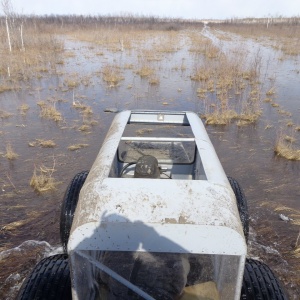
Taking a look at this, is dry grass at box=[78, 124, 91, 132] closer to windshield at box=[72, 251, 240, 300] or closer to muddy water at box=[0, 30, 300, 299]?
muddy water at box=[0, 30, 300, 299]

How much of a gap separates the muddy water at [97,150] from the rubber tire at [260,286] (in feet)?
4.58

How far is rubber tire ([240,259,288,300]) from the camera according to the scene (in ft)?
7.81

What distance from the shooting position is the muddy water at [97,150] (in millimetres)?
4410

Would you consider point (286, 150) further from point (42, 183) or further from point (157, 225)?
point (157, 225)

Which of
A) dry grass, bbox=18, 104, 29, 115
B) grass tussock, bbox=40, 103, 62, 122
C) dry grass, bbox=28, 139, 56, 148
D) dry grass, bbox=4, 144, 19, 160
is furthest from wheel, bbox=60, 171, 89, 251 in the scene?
dry grass, bbox=18, 104, 29, 115

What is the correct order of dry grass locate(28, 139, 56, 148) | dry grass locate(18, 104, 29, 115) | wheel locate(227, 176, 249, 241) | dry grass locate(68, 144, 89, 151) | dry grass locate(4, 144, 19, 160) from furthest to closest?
dry grass locate(18, 104, 29, 115) → dry grass locate(28, 139, 56, 148) → dry grass locate(68, 144, 89, 151) → dry grass locate(4, 144, 19, 160) → wheel locate(227, 176, 249, 241)

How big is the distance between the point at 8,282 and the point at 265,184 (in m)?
4.89

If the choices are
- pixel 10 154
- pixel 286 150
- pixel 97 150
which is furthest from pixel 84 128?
pixel 286 150

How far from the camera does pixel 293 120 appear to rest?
994 centimetres

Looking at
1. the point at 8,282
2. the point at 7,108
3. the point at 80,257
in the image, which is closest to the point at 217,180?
the point at 80,257

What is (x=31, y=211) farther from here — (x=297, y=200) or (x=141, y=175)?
(x=297, y=200)

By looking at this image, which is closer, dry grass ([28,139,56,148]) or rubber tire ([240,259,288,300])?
rubber tire ([240,259,288,300])

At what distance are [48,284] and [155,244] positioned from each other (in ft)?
4.55

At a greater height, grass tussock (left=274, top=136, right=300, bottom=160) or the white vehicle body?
the white vehicle body
